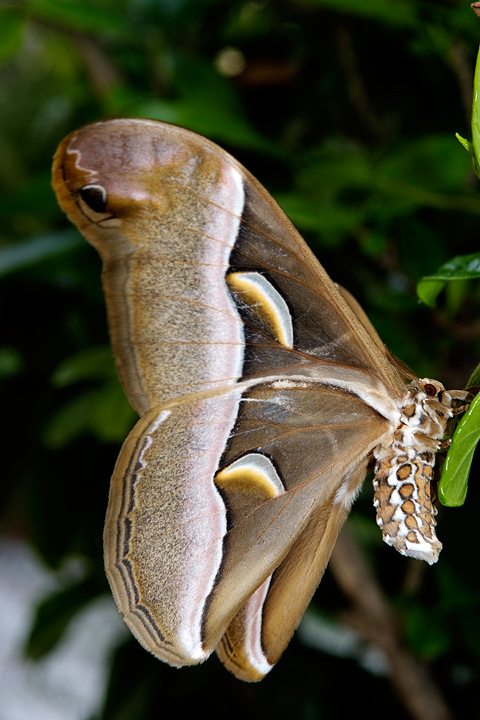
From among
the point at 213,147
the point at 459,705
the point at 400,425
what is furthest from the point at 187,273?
the point at 459,705

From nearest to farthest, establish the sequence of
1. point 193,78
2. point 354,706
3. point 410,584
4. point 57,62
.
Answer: point 193,78 → point 410,584 → point 354,706 → point 57,62

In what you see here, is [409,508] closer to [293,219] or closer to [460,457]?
[460,457]

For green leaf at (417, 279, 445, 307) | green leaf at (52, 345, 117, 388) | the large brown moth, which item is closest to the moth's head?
the large brown moth

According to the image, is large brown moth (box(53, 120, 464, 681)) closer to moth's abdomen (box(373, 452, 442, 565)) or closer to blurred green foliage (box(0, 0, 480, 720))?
moth's abdomen (box(373, 452, 442, 565))

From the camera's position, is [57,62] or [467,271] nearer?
[467,271]

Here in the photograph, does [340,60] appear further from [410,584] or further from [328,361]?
[410,584]

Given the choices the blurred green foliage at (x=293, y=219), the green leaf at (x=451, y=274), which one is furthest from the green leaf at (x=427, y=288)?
the blurred green foliage at (x=293, y=219)
